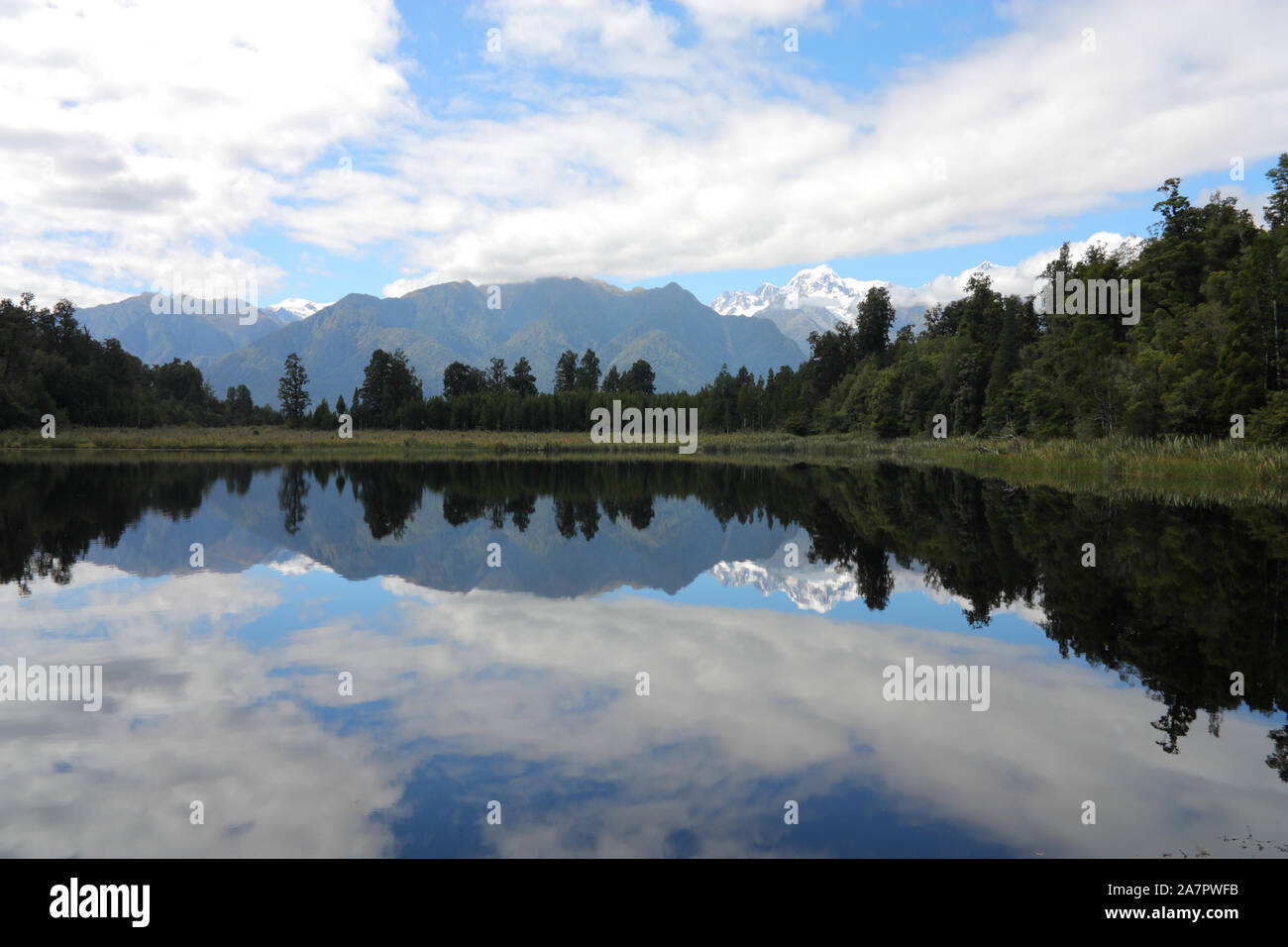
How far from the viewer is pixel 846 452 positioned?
89.8m

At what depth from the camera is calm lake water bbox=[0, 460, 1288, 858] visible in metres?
5.11

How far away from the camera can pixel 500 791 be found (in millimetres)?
5566

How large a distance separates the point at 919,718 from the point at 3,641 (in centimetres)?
1097

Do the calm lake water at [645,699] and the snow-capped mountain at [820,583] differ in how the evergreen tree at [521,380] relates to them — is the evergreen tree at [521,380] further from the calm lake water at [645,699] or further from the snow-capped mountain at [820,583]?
the snow-capped mountain at [820,583]

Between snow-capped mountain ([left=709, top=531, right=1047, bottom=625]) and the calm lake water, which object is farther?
snow-capped mountain ([left=709, top=531, right=1047, bottom=625])

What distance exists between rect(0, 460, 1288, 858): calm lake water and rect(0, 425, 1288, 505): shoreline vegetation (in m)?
Answer: 16.7

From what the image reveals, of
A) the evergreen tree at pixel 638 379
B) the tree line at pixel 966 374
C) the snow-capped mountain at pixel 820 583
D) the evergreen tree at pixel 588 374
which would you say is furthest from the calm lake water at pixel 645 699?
the evergreen tree at pixel 588 374

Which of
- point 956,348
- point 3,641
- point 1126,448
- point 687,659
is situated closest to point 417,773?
point 687,659

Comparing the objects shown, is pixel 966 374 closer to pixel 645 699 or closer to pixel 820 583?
pixel 820 583

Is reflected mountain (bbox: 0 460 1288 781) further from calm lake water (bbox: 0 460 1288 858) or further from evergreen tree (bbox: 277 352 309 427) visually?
evergreen tree (bbox: 277 352 309 427)

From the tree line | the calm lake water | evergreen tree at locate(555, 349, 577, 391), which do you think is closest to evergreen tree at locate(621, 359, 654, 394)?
the tree line

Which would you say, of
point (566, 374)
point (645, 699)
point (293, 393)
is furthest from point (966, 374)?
point (293, 393)

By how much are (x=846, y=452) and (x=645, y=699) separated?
281 feet
